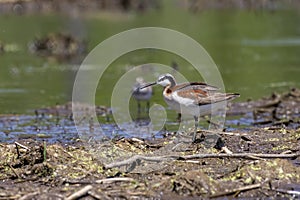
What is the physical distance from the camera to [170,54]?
24859 mm

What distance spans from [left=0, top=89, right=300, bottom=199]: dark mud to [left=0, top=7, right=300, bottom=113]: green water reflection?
5810 mm

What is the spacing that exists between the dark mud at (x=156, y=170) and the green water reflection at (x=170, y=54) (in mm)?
5810

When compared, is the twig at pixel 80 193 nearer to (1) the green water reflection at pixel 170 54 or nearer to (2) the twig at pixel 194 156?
(2) the twig at pixel 194 156

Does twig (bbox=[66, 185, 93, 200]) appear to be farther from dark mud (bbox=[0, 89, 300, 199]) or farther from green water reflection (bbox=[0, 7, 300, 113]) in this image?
green water reflection (bbox=[0, 7, 300, 113])

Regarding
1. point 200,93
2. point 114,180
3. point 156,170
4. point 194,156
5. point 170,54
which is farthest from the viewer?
point 170,54

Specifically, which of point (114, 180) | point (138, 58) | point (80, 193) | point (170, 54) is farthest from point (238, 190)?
point (170, 54)

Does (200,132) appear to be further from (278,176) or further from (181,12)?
(181,12)

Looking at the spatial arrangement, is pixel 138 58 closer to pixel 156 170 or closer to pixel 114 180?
pixel 156 170

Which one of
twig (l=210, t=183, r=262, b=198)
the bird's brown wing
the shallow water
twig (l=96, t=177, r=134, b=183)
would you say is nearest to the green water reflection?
the shallow water

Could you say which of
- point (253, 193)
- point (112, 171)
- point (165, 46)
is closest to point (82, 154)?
point (112, 171)

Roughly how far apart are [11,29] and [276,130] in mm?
23313

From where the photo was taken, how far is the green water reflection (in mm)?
17828

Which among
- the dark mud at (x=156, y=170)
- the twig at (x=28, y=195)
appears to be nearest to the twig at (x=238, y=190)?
the dark mud at (x=156, y=170)

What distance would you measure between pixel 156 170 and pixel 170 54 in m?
16.3
